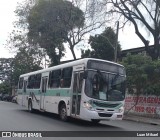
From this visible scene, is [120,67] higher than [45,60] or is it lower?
lower

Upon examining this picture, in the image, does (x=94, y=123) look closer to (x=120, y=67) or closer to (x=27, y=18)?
(x=120, y=67)

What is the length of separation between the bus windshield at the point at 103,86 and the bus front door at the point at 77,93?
647mm

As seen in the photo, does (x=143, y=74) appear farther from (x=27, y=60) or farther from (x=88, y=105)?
(x=27, y=60)

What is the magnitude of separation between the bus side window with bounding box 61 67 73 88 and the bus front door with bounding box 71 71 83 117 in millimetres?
657

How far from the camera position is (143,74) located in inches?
1041

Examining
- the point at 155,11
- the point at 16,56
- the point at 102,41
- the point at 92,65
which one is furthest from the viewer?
the point at 16,56

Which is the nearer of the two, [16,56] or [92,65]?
[92,65]

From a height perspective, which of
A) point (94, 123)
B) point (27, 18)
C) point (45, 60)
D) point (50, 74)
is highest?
point (27, 18)

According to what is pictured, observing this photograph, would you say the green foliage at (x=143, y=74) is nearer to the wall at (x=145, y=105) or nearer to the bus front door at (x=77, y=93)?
the wall at (x=145, y=105)

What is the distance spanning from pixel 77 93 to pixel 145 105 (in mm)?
13042

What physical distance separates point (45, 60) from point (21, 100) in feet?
82.6

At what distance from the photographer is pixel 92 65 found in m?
16.6

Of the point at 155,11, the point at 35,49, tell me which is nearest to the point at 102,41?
the point at 35,49

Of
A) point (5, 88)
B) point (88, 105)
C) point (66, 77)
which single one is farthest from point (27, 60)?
point (88, 105)
